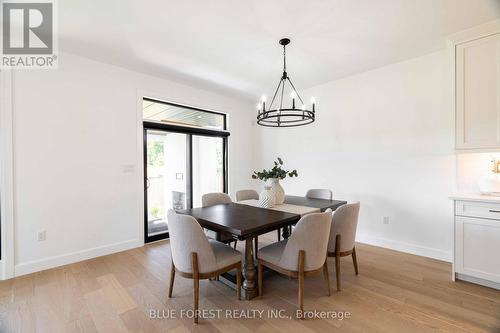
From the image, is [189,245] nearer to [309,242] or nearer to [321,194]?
[309,242]

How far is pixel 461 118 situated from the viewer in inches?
102

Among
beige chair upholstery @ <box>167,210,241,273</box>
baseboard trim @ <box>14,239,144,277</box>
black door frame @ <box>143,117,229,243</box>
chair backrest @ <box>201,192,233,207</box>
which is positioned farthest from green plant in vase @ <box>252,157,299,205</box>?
baseboard trim @ <box>14,239,144,277</box>

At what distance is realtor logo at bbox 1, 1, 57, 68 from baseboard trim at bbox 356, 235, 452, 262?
492cm

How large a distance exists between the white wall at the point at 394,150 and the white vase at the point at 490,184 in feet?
1.29

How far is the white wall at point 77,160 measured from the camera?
106 inches

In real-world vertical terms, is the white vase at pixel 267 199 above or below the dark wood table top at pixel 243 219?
above

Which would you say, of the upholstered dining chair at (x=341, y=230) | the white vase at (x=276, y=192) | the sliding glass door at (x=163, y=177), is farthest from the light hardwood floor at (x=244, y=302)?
the sliding glass door at (x=163, y=177)

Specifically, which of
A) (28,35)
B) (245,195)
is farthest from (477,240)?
(28,35)

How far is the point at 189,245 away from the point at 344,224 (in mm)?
1520

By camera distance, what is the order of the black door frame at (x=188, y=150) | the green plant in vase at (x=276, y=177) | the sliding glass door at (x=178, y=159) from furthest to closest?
the sliding glass door at (x=178, y=159) → the black door frame at (x=188, y=150) → the green plant in vase at (x=276, y=177)

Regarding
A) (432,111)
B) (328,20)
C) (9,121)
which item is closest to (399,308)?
(432,111)

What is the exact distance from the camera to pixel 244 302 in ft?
6.97

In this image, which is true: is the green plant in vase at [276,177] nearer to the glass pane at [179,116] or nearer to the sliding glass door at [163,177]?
the sliding glass door at [163,177]

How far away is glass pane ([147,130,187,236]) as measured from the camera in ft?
12.7
